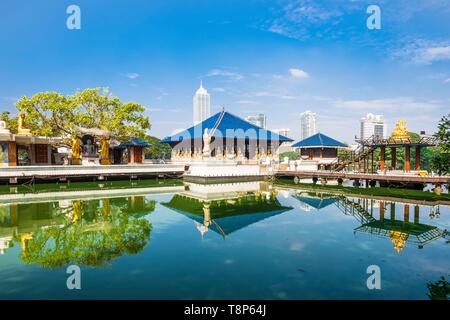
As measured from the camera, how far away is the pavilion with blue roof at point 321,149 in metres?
34.2

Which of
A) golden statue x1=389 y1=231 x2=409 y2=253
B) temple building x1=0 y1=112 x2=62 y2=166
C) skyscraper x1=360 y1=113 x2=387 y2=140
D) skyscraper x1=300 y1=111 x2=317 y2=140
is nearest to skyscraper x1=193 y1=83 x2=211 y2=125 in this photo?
skyscraper x1=300 y1=111 x2=317 y2=140

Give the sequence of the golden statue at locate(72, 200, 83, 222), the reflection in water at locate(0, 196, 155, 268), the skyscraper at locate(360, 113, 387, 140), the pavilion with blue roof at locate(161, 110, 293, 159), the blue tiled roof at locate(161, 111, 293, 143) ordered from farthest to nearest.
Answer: the skyscraper at locate(360, 113, 387, 140)
the blue tiled roof at locate(161, 111, 293, 143)
the pavilion with blue roof at locate(161, 110, 293, 159)
the golden statue at locate(72, 200, 83, 222)
the reflection in water at locate(0, 196, 155, 268)

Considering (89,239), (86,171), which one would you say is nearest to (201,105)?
(86,171)

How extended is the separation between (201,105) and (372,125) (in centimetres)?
7904

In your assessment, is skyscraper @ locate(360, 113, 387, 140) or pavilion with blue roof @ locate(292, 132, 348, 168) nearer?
pavilion with blue roof @ locate(292, 132, 348, 168)

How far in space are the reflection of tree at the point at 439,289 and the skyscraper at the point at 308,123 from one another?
162 meters

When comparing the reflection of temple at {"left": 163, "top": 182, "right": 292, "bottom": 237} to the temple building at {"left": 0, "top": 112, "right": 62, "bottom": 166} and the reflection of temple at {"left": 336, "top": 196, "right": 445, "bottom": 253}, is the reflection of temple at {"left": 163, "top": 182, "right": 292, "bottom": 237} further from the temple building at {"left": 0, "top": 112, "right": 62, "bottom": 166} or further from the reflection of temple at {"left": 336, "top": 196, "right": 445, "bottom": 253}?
the temple building at {"left": 0, "top": 112, "right": 62, "bottom": 166}

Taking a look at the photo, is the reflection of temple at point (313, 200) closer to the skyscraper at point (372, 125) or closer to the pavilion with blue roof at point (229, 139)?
the pavilion with blue roof at point (229, 139)

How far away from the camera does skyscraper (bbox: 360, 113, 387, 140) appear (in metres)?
136

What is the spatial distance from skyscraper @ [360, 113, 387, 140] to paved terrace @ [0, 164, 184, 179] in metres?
125

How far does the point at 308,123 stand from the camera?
167m

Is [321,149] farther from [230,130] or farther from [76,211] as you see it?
[76,211]

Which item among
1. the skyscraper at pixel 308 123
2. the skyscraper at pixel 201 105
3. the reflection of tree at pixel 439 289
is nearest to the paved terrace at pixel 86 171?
the reflection of tree at pixel 439 289

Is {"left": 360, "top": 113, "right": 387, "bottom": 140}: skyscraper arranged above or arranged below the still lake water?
above
